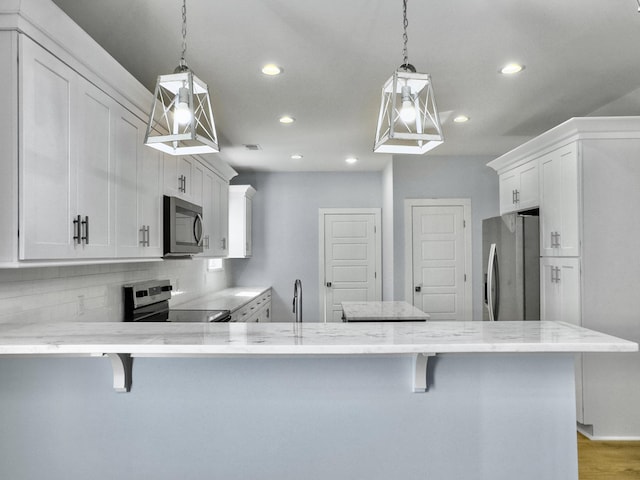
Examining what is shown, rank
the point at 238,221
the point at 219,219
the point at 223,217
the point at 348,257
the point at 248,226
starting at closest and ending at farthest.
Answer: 1. the point at 219,219
2. the point at 223,217
3. the point at 238,221
4. the point at 248,226
5. the point at 348,257

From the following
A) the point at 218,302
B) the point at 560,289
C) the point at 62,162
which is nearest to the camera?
the point at 62,162

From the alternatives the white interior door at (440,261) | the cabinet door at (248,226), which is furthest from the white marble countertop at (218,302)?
the white interior door at (440,261)

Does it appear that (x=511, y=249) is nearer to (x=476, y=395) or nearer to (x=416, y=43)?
(x=416, y=43)

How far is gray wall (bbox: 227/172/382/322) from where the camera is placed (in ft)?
21.2

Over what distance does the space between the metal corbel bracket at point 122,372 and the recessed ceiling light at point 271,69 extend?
198cm

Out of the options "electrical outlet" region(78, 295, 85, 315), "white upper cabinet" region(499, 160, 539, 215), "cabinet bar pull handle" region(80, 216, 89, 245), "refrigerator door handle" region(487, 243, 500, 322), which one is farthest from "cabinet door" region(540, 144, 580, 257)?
"electrical outlet" region(78, 295, 85, 315)

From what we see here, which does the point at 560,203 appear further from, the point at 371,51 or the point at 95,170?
the point at 95,170

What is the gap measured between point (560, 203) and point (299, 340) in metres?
2.93

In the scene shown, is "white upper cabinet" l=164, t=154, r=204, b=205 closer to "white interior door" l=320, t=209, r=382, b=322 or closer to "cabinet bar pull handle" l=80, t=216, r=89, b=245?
"cabinet bar pull handle" l=80, t=216, r=89, b=245

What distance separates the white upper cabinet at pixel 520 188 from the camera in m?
4.04

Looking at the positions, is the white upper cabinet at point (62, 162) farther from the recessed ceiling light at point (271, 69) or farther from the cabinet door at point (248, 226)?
the cabinet door at point (248, 226)

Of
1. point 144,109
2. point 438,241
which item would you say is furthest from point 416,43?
point 438,241

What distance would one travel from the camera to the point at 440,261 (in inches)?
225

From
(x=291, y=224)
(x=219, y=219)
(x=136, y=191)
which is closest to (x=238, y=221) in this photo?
(x=291, y=224)
